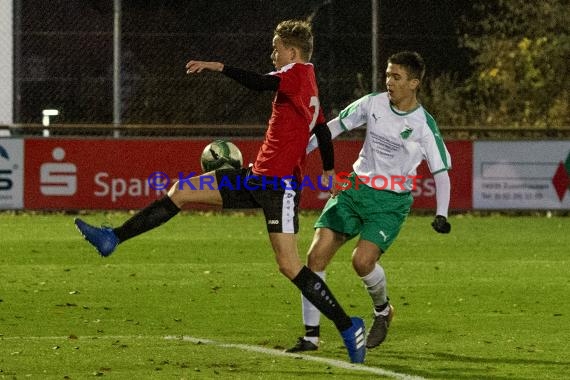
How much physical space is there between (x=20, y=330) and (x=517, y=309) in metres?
3.92

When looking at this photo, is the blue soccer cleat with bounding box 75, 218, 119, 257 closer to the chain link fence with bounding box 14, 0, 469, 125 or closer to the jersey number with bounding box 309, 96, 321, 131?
the jersey number with bounding box 309, 96, 321, 131

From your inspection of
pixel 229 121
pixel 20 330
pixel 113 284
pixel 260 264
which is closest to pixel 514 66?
pixel 229 121

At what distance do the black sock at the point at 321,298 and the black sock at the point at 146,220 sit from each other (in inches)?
33.9

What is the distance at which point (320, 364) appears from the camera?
890 centimetres

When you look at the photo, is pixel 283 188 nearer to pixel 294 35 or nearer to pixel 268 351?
pixel 294 35

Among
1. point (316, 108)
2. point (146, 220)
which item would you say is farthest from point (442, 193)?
point (146, 220)

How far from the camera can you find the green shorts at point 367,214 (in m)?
9.77

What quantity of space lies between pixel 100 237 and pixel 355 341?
159cm

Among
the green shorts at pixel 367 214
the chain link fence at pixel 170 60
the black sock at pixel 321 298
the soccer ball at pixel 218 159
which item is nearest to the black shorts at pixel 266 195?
the black sock at pixel 321 298

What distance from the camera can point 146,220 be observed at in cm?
909

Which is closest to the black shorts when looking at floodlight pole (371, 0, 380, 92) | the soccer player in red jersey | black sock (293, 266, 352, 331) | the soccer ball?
the soccer player in red jersey

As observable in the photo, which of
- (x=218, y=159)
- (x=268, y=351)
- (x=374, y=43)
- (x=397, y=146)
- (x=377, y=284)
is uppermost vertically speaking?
(x=374, y=43)

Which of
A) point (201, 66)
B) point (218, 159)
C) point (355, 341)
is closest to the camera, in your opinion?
point (201, 66)

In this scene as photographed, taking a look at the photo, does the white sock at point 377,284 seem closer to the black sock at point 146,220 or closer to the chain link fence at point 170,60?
the black sock at point 146,220
